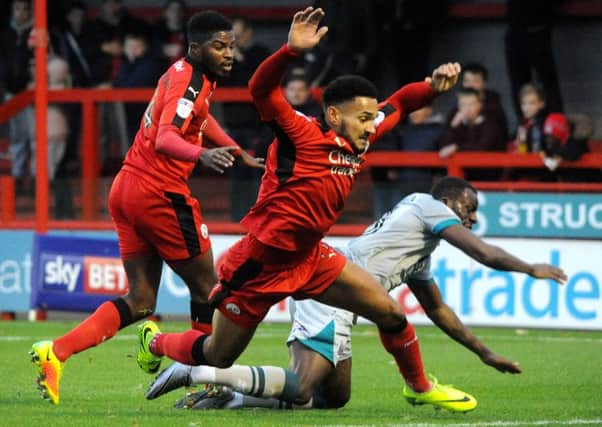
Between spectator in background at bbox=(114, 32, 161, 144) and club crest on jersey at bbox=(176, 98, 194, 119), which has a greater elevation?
spectator in background at bbox=(114, 32, 161, 144)

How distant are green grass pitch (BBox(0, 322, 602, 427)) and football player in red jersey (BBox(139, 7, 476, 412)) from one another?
41cm

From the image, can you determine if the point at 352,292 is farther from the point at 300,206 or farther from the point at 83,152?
the point at 83,152

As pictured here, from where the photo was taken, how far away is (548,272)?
→ 723cm

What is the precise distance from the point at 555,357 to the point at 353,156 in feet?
14.5

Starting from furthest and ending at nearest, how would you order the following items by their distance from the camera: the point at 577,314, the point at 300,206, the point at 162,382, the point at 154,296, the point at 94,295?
the point at 94,295
the point at 577,314
the point at 154,296
the point at 162,382
the point at 300,206

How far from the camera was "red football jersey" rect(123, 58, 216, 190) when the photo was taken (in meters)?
8.84

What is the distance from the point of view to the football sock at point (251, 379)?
8.20 metres

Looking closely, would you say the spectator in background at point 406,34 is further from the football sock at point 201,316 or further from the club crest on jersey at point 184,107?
the club crest on jersey at point 184,107

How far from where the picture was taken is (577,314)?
1364 centimetres

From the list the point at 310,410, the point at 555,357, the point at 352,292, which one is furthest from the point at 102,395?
the point at 555,357

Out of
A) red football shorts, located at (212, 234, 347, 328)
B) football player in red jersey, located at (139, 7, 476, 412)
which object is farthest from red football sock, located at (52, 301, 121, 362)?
red football shorts, located at (212, 234, 347, 328)

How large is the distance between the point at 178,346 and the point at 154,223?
125 centimetres

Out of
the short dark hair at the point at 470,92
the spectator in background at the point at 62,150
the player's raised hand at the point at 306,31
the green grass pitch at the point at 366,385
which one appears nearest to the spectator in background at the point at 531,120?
the short dark hair at the point at 470,92

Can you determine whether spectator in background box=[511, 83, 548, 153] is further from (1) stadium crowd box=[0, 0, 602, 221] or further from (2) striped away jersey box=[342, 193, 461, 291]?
(2) striped away jersey box=[342, 193, 461, 291]
